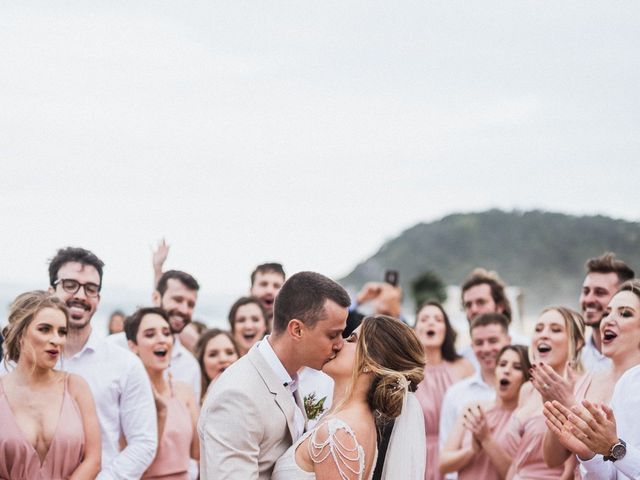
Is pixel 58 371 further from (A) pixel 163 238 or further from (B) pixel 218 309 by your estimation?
(B) pixel 218 309

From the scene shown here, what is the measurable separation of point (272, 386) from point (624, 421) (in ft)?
7.25

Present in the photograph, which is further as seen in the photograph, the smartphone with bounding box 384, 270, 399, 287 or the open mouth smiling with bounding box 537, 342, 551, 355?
the smartphone with bounding box 384, 270, 399, 287

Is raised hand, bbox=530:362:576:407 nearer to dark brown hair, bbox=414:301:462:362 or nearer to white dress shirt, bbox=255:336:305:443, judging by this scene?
white dress shirt, bbox=255:336:305:443

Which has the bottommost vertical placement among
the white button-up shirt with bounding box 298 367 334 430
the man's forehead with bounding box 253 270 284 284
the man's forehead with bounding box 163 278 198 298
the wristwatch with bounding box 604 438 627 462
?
the wristwatch with bounding box 604 438 627 462

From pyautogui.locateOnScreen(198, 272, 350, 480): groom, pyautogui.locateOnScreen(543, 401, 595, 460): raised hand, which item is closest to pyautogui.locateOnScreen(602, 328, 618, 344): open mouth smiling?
pyautogui.locateOnScreen(543, 401, 595, 460): raised hand

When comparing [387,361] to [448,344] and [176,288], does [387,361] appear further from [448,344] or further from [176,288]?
[448,344]

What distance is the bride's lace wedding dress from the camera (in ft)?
12.1

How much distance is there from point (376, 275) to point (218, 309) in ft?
122

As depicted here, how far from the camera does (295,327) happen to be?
3848 mm

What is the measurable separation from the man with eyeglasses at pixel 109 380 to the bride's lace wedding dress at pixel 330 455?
243 centimetres

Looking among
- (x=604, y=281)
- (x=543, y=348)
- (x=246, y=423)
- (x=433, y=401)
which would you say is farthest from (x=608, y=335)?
(x=433, y=401)

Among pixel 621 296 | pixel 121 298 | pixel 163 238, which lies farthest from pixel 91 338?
pixel 121 298

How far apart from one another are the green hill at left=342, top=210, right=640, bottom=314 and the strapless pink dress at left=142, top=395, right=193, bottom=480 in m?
49.4

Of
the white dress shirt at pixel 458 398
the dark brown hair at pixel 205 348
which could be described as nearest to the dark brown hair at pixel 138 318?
the dark brown hair at pixel 205 348
